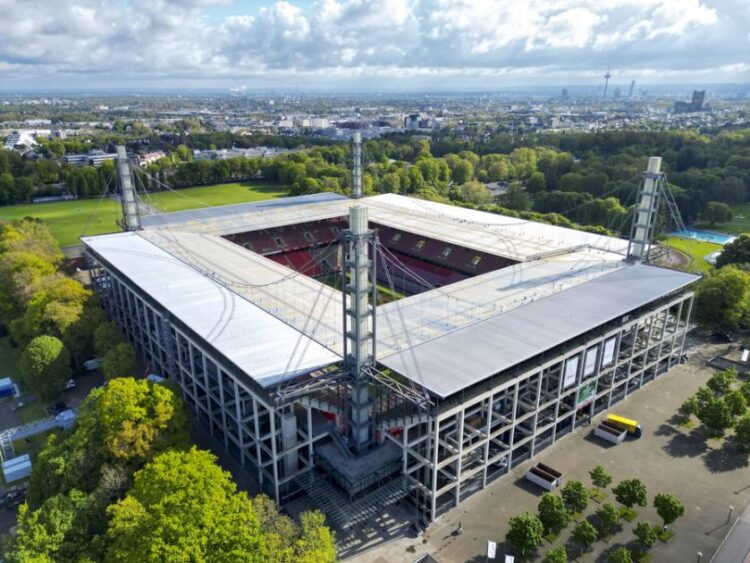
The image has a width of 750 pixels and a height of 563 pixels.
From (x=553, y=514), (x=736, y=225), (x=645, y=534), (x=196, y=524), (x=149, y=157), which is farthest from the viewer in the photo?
(x=149, y=157)

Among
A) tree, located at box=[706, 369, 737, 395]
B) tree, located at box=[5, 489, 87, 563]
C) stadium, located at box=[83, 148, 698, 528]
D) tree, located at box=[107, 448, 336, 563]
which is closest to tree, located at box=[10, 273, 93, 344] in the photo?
stadium, located at box=[83, 148, 698, 528]

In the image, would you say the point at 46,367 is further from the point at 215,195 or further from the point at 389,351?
the point at 215,195

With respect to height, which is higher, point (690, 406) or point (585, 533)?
point (585, 533)

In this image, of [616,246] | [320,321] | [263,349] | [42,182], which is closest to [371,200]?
[616,246]

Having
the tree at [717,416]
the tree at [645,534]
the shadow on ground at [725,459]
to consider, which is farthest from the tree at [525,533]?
the tree at [717,416]

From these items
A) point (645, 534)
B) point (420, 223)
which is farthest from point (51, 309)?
point (645, 534)

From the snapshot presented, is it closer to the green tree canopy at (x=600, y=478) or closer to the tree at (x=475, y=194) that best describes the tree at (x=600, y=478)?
the green tree canopy at (x=600, y=478)
